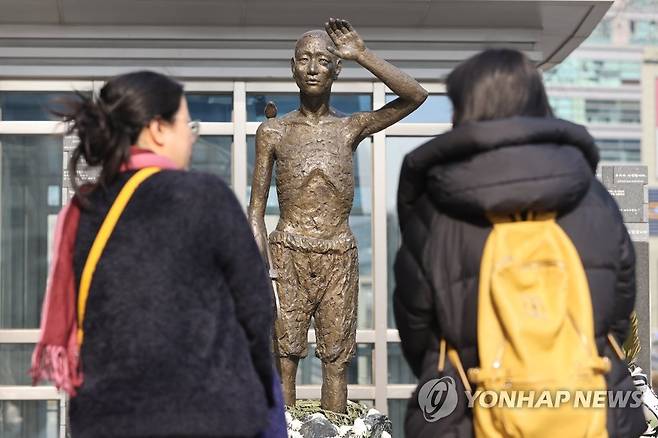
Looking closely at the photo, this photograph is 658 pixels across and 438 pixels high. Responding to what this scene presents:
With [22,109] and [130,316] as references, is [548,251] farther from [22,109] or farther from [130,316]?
[22,109]

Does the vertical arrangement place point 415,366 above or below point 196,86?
below

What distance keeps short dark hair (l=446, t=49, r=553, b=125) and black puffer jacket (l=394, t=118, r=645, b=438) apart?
0.27 feet

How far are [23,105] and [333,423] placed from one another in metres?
5.27

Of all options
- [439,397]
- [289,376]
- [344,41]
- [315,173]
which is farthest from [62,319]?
[289,376]

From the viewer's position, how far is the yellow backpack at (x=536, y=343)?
110 inches

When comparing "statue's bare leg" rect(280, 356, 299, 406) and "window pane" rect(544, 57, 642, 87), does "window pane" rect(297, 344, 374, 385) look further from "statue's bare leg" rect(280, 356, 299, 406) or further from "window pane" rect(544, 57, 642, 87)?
"window pane" rect(544, 57, 642, 87)

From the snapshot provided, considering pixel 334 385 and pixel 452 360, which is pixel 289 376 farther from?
pixel 452 360

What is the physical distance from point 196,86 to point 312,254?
14.2ft

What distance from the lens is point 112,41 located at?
391 inches

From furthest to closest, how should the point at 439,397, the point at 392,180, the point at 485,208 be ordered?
the point at 392,180 < the point at 439,397 < the point at 485,208

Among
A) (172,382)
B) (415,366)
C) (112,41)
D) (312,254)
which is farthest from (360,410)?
(112,41)

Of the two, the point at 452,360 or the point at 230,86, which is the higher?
the point at 230,86

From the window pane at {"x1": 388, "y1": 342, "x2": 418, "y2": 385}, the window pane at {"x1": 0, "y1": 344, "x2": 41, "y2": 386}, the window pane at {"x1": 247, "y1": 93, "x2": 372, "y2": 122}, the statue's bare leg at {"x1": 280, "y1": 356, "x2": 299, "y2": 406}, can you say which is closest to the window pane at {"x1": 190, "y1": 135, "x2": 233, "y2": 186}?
the window pane at {"x1": 247, "y1": 93, "x2": 372, "y2": 122}

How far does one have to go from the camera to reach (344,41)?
566cm
